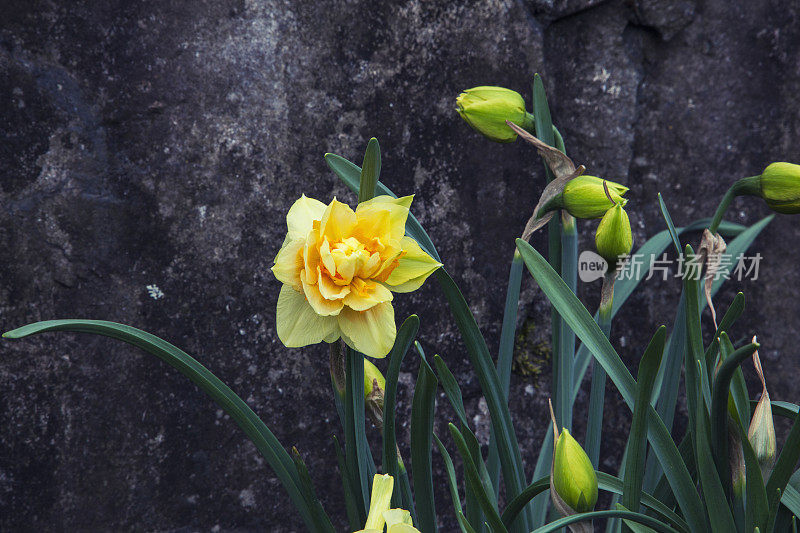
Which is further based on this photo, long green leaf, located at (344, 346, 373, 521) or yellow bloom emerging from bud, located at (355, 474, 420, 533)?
long green leaf, located at (344, 346, 373, 521)

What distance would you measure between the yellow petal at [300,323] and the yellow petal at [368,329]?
0.04ft

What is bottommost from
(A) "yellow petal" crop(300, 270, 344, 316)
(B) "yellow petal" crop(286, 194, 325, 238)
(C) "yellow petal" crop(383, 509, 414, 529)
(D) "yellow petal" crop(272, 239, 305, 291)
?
(C) "yellow petal" crop(383, 509, 414, 529)

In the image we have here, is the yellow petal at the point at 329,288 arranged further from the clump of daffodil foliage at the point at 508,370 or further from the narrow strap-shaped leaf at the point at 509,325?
the narrow strap-shaped leaf at the point at 509,325

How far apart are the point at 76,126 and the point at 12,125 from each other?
0.07 meters

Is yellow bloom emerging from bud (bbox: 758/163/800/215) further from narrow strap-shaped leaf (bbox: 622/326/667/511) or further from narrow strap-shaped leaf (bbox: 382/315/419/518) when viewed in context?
narrow strap-shaped leaf (bbox: 382/315/419/518)

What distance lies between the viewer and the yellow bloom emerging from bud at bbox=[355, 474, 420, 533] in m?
0.41

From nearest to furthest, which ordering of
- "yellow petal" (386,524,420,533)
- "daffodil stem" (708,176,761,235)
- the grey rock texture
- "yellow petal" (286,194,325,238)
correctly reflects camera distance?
"yellow petal" (386,524,420,533) → "yellow petal" (286,194,325,238) → "daffodil stem" (708,176,761,235) → the grey rock texture

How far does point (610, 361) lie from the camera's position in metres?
0.61

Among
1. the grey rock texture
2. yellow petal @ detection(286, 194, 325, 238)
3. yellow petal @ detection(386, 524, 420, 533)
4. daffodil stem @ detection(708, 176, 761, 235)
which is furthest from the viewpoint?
the grey rock texture

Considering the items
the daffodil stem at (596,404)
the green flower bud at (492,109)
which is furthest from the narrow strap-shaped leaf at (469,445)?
the green flower bud at (492,109)

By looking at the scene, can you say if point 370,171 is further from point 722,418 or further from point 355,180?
point 722,418


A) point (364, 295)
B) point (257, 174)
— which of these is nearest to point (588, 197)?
point (364, 295)

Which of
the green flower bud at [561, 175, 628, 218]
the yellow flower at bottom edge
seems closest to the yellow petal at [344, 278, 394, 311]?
the yellow flower at bottom edge

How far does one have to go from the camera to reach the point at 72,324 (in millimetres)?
543
